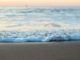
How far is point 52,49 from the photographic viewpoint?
0.99m

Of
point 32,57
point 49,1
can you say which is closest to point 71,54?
point 32,57

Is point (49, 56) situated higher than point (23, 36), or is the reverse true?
point (23, 36)

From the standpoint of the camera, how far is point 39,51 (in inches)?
38.3

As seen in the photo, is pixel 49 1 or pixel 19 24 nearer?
pixel 19 24

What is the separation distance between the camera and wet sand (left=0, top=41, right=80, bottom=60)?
95cm

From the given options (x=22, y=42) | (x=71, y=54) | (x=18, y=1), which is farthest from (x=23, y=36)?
(x=18, y=1)

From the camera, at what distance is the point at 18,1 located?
2.30 meters

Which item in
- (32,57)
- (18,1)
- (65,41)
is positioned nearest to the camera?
(32,57)

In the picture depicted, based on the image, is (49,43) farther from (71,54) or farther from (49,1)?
(49,1)

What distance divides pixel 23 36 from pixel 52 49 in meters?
0.21

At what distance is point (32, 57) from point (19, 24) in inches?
14.3

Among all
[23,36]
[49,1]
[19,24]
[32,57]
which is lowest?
[32,57]

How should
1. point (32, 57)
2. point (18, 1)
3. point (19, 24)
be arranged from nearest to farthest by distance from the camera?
1. point (32, 57)
2. point (19, 24)
3. point (18, 1)

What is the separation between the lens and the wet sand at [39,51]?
0.95m
